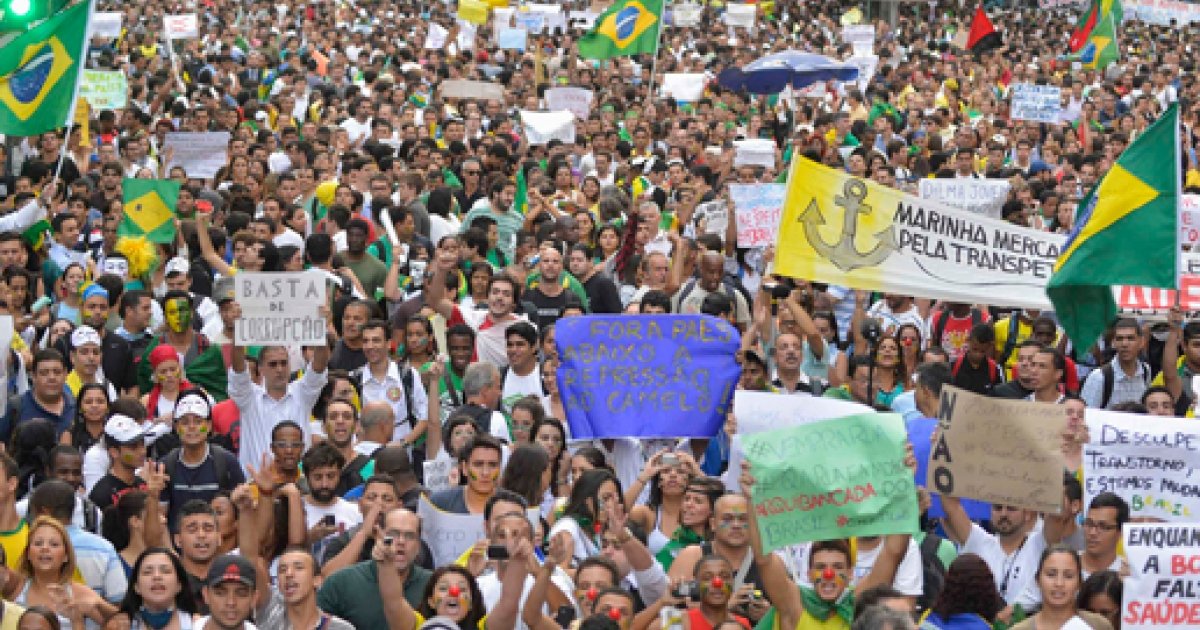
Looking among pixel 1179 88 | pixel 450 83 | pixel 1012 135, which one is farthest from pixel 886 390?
pixel 1179 88

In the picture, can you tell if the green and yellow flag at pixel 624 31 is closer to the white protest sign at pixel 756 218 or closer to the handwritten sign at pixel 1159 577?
the white protest sign at pixel 756 218

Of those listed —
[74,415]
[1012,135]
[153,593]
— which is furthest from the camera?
[1012,135]

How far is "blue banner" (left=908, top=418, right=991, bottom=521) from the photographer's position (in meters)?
9.55

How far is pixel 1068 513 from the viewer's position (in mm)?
8984

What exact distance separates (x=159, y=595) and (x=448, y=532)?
1.35m

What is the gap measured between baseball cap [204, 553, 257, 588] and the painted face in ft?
13.7

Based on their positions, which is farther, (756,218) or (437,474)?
(756,218)

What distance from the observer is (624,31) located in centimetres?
2328

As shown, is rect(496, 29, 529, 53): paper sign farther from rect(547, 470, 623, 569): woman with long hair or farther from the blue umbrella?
rect(547, 470, 623, 569): woman with long hair

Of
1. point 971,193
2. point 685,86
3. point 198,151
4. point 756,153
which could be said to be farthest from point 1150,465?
point 685,86

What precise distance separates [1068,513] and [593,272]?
Answer: 4944 mm

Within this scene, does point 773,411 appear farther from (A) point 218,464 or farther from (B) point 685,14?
(B) point 685,14

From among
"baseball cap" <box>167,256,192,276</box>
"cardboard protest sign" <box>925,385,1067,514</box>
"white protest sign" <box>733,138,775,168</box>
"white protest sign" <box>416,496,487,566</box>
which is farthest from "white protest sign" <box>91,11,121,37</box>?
"cardboard protest sign" <box>925,385,1067,514</box>

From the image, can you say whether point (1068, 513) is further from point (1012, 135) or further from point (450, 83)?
point (450, 83)
